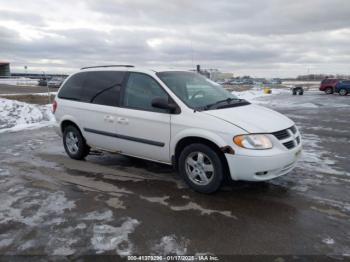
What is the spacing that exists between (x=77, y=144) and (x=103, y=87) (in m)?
1.37

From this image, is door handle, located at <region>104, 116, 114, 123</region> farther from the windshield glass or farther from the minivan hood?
the minivan hood

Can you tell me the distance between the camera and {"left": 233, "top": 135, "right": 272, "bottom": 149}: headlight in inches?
168

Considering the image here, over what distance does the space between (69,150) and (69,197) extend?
228 centimetres

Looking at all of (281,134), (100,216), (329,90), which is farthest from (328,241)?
(329,90)

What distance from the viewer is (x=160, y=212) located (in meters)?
4.17

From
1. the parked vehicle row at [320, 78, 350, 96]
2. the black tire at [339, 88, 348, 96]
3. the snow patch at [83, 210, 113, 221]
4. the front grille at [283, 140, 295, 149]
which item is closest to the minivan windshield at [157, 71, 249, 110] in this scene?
the front grille at [283, 140, 295, 149]

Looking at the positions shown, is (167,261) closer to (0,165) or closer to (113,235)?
(113,235)

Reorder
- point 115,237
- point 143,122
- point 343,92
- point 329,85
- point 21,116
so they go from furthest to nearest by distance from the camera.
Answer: point 329,85, point 343,92, point 21,116, point 143,122, point 115,237

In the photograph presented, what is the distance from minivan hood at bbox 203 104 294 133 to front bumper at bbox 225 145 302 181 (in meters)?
0.36

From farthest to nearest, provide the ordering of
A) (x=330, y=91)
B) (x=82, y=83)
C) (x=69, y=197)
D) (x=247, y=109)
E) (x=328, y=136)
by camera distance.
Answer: (x=330, y=91) < (x=328, y=136) < (x=82, y=83) < (x=247, y=109) < (x=69, y=197)

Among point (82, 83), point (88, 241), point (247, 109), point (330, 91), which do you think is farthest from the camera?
point (330, 91)

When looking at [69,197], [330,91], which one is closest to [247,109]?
[69,197]

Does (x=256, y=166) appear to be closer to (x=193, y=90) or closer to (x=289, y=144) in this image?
(x=289, y=144)

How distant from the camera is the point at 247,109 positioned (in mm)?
5055
